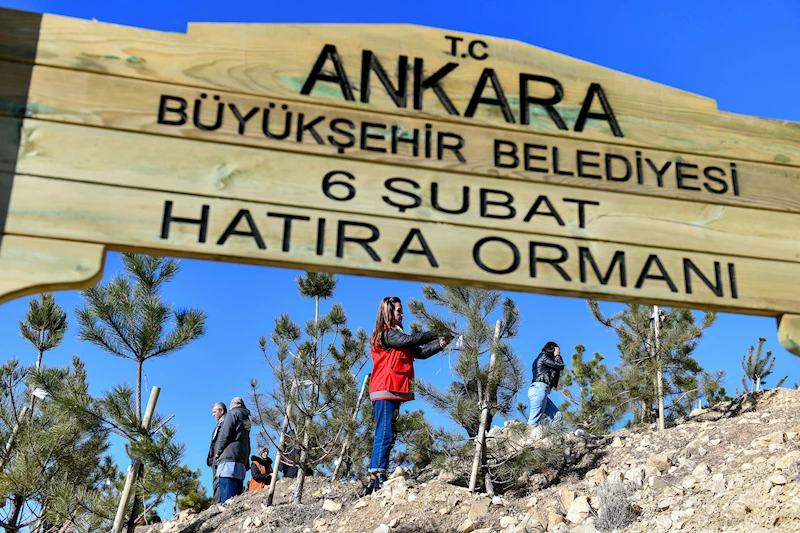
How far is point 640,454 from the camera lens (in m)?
9.98

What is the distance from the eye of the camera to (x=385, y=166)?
2.90 metres

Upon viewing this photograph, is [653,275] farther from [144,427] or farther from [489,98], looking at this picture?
[144,427]

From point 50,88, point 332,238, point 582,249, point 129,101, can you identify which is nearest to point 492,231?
point 582,249

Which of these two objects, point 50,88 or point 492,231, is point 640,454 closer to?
point 492,231

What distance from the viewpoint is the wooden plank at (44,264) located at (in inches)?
99.4

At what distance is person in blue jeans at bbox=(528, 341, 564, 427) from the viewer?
1176 cm

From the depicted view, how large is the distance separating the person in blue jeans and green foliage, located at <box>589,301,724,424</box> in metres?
1.83

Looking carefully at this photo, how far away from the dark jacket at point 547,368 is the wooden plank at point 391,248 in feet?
29.1

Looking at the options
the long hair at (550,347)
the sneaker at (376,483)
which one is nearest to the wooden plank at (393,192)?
the sneaker at (376,483)

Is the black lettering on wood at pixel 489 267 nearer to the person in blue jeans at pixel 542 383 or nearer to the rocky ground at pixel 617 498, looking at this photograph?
the rocky ground at pixel 617 498

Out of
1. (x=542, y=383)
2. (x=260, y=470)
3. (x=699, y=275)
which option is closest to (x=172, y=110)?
(x=699, y=275)

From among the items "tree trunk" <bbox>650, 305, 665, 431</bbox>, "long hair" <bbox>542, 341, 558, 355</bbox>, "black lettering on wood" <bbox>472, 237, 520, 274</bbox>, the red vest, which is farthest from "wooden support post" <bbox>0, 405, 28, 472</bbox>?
"black lettering on wood" <bbox>472, 237, 520, 274</bbox>

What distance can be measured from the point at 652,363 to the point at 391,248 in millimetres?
11100

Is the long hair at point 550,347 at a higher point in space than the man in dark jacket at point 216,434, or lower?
higher
